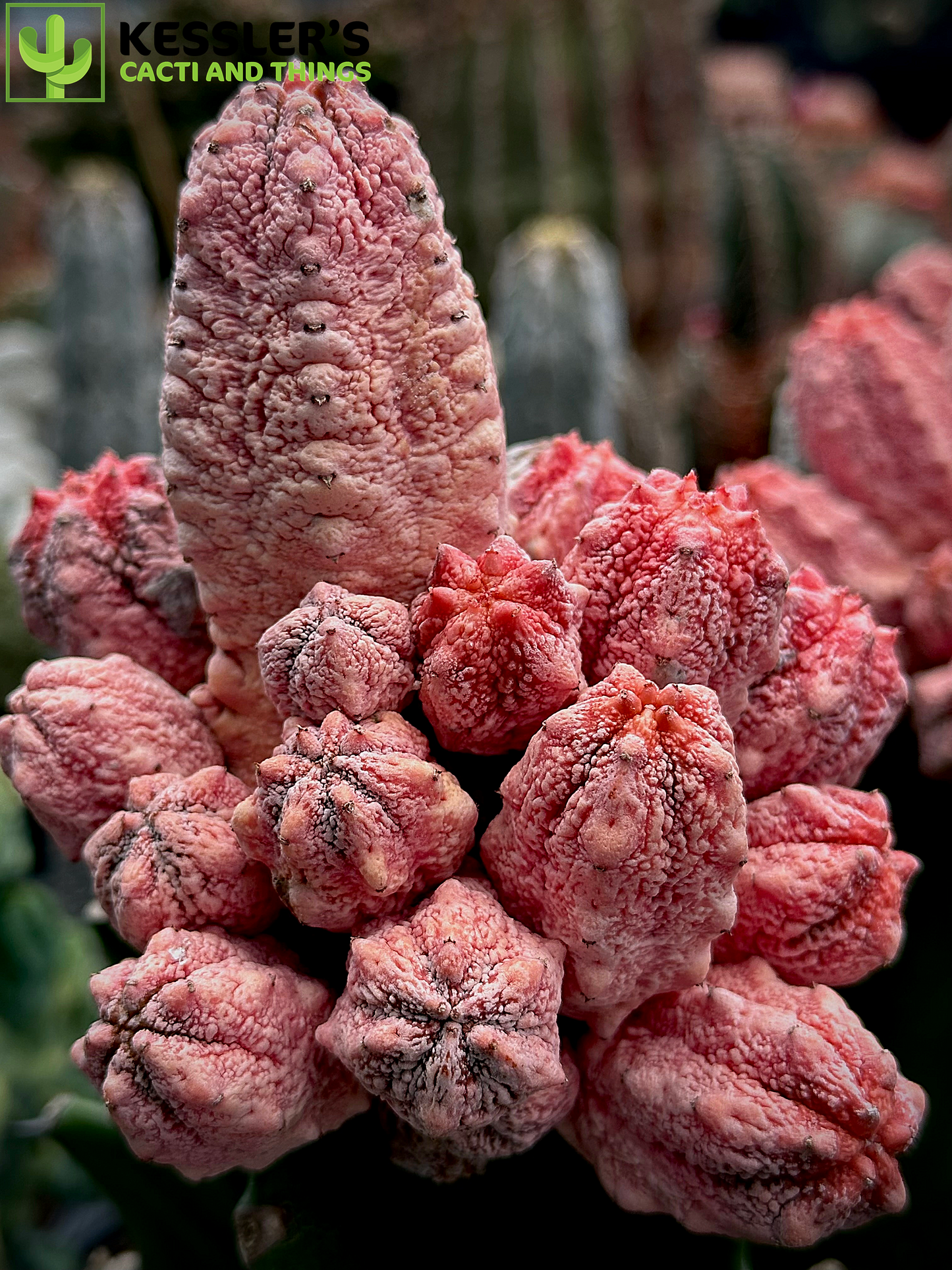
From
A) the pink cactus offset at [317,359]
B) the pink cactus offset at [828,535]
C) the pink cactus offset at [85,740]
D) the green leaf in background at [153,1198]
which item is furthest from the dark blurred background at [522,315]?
the pink cactus offset at [317,359]

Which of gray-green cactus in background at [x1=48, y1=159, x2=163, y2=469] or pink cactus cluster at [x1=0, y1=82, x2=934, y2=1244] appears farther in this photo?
gray-green cactus in background at [x1=48, y1=159, x2=163, y2=469]

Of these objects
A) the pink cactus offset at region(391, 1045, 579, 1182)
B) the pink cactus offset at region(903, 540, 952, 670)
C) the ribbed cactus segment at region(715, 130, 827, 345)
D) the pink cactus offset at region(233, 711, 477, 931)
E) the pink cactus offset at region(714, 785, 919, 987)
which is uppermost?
the ribbed cactus segment at region(715, 130, 827, 345)

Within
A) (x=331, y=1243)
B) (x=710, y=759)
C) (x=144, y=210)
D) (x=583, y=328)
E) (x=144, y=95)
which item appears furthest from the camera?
(x=144, y=210)

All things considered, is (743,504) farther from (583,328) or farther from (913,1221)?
(583,328)

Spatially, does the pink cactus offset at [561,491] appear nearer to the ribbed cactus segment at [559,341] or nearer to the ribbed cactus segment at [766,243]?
the ribbed cactus segment at [559,341]

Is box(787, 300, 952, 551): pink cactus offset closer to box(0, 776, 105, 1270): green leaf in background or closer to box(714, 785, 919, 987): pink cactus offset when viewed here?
box(714, 785, 919, 987): pink cactus offset

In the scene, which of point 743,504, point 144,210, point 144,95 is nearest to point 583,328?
point 743,504

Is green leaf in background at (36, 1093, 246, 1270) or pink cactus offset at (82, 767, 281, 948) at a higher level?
pink cactus offset at (82, 767, 281, 948)

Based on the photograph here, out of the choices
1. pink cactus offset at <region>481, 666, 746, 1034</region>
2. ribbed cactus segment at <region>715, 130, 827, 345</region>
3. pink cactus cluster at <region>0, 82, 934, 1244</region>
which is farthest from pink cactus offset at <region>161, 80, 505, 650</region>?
ribbed cactus segment at <region>715, 130, 827, 345</region>
